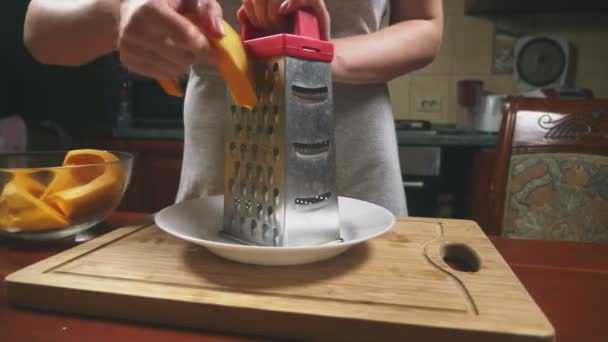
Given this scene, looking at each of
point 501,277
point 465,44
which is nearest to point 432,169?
point 465,44

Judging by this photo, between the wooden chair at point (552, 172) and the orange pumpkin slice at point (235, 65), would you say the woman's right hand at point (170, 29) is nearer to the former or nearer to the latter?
the orange pumpkin slice at point (235, 65)

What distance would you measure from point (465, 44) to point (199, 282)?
177cm

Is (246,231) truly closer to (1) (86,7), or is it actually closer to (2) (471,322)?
(2) (471,322)

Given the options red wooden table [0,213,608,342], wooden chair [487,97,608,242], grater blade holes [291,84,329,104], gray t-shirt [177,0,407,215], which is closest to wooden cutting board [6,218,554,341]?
red wooden table [0,213,608,342]

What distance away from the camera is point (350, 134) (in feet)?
2.55

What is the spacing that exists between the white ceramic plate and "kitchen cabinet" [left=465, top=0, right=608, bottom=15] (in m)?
1.45

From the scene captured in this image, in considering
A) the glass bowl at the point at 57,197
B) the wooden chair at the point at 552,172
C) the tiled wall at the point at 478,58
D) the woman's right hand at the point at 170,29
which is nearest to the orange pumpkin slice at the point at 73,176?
the glass bowl at the point at 57,197

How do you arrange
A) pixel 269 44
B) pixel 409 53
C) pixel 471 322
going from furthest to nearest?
1. pixel 409 53
2. pixel 269 44
3. pixel 471 322

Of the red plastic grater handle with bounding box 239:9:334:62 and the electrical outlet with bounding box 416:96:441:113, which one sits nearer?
the red plastic grater handle with bounding box 239:9:334:62

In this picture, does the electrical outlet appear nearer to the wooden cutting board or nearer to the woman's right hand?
the wooden cutting board

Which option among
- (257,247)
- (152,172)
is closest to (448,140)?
(152,172)

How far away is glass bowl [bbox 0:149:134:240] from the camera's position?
506 millimetres

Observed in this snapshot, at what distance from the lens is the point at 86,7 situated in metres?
0.59

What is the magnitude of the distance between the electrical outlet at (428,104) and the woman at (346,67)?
1.13 meters
